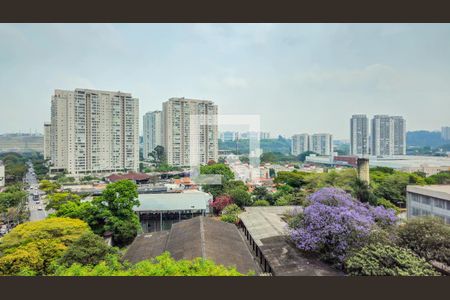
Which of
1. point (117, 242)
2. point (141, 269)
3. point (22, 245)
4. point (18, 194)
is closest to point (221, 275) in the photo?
point (141, 269)

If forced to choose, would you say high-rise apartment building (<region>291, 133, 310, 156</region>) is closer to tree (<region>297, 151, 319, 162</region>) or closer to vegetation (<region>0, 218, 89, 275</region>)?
A: tree (<region>297, 151, 319, 162</region>)

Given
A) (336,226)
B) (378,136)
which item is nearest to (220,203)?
(336,226)

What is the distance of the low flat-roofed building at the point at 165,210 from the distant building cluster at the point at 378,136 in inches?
186

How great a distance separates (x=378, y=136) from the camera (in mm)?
7797

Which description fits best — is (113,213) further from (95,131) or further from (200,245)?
(95,131)

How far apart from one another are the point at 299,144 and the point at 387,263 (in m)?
11.0

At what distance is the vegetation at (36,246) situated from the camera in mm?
3711

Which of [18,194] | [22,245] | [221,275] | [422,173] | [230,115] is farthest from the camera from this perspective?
[422,173]

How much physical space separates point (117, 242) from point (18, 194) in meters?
2.83

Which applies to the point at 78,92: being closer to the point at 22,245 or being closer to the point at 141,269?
the point at 22,245

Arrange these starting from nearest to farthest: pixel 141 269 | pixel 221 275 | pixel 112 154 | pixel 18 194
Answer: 1. pixel 221 275
2. pixel 141 269
3. pixel 18 194
4. pixel 112 154

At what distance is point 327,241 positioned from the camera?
378 centimetres

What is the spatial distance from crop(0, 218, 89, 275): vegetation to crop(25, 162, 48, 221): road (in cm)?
207

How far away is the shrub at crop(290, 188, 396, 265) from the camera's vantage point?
363 centimetres
